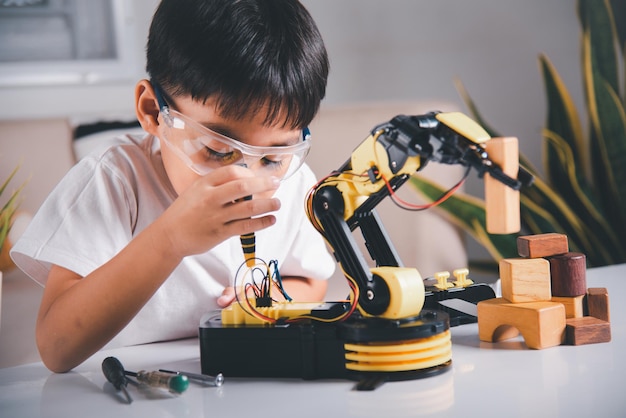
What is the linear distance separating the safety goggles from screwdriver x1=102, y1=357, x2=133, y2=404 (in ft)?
0.78

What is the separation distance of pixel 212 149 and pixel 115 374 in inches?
10.4

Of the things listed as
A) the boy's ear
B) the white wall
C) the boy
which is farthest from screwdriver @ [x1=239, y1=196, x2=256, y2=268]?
the white wall

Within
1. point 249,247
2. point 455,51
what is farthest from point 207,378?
point 455,51

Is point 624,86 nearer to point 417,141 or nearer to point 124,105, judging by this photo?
point 124,105

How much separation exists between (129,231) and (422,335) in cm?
49

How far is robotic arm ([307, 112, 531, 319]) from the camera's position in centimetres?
66

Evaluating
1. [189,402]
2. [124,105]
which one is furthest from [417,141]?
[124,105]

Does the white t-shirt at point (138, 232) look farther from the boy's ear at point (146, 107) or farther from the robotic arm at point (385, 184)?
the robotic arm at point (385, 184)

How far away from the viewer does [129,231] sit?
1.03 m

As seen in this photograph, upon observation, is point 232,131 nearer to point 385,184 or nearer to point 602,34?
point 385,184

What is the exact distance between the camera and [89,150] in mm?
1825

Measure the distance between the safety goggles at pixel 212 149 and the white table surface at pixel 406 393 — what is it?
0.74 ft

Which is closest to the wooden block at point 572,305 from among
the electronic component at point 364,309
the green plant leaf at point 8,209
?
the electronic component at point 364,309

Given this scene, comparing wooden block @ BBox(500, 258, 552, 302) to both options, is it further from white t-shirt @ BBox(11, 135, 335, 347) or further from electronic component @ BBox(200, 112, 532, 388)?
white t-shirt @ BBox(11, 135, 335, 347)
